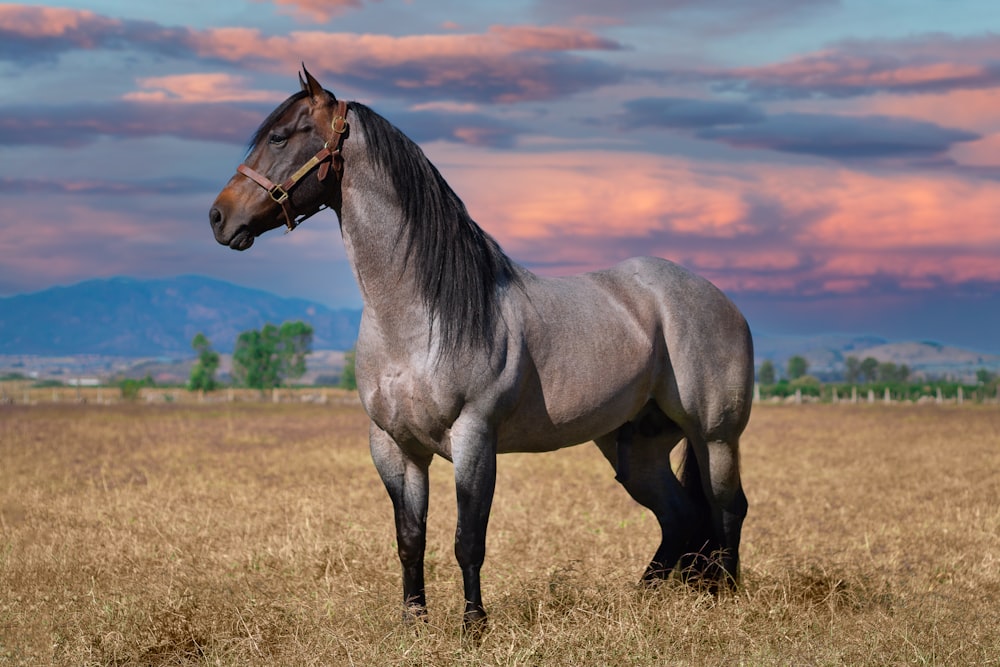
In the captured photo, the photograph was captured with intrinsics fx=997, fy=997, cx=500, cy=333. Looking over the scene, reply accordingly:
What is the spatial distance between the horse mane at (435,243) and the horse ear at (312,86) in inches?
8.4

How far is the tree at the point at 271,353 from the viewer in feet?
430

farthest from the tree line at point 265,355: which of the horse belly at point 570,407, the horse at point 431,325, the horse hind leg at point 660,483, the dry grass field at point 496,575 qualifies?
the horse at point 431,325

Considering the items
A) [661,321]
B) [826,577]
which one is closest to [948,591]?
[826,577]

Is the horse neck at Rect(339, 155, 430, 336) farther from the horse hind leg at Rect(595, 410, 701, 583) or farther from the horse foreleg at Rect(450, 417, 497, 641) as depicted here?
the horse hind leg at Rect(595, 410, 701, 583)

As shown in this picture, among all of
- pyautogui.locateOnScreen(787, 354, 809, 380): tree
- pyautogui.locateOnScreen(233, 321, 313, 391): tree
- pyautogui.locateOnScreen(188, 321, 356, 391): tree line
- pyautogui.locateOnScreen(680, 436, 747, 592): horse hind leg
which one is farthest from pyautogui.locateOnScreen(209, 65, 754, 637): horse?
pyautogui.locateOnScreen(787, 354, 809, 380): tree

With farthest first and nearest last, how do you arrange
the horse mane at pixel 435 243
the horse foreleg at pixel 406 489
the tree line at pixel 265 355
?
1. the tree line at pixel 265 355
2. the horse foreleg at pixel 406 489
3. the horse mane at pixel 435 243

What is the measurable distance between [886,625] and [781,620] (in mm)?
655

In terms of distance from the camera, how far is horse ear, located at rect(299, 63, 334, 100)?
5.73 meters

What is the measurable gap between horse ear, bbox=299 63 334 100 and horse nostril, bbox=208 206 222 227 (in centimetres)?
86

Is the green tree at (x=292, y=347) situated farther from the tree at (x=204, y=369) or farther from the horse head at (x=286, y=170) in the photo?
the horse head at (x=286, y=170)

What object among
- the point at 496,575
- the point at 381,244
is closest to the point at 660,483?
the point at 496,575

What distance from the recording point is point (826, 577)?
24.8ft

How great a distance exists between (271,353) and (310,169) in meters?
134

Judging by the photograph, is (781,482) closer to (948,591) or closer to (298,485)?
(298,485)
